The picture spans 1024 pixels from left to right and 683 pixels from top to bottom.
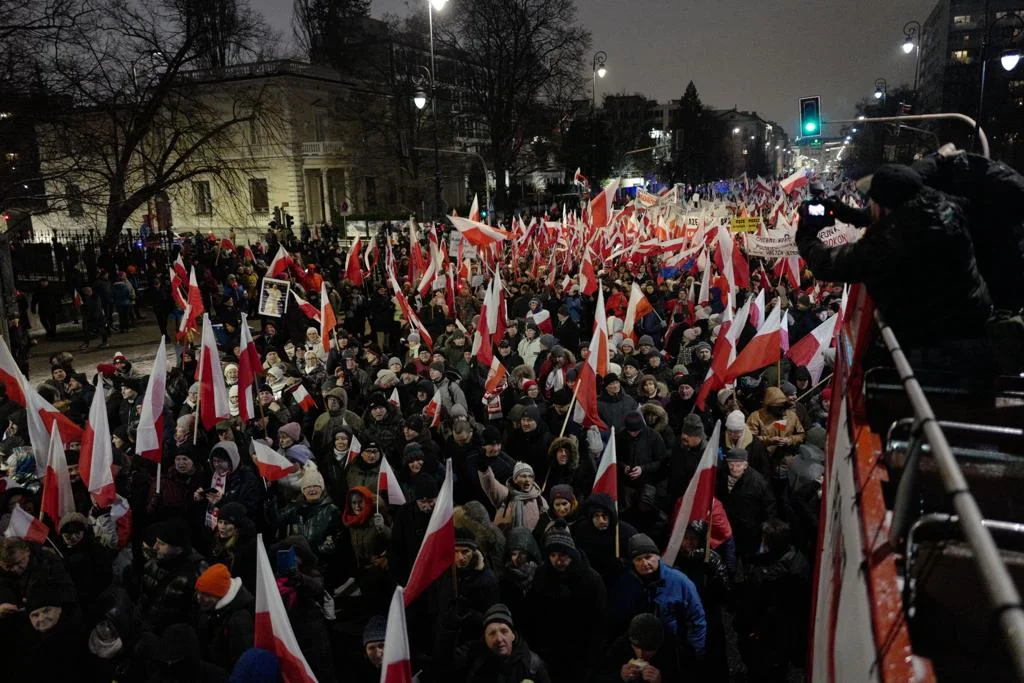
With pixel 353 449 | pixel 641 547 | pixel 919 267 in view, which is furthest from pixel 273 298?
pixel 919 267

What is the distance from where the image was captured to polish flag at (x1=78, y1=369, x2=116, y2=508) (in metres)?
5.53

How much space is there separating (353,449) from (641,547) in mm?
3083

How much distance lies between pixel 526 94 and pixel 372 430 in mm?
34703

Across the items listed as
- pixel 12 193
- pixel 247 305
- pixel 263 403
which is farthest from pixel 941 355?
pixel 247 305

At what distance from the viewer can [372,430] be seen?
23.1 ft

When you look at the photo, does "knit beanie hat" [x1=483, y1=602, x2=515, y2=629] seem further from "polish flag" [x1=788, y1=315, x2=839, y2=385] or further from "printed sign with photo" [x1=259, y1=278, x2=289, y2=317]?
"printed sign with photo" [x1=259, y1=278, x2=289, y2=317]

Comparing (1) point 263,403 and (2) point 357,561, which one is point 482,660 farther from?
(1) point 263,403

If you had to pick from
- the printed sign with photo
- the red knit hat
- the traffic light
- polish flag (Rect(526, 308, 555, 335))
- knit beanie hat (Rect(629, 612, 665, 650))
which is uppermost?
the traffic light

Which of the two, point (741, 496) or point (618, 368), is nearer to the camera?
point (741, 496)

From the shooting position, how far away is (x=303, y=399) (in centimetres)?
843

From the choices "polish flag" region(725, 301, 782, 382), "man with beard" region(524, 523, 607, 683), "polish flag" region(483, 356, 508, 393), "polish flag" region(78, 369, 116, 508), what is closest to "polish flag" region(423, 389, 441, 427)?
"polish flag" region(483, 356, 508, 393)

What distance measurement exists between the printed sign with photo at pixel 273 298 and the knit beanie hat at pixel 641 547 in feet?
27.8

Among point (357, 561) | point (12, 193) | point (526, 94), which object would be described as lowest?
point (357, 561)

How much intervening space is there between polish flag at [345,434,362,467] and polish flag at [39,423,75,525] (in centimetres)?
213
